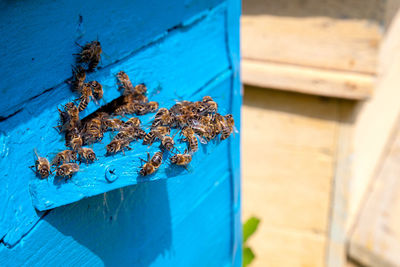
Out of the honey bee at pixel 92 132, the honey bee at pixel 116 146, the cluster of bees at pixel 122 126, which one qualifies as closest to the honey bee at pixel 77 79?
the cluster of bees at pixel 122 126

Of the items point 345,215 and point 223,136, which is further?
point 345,215

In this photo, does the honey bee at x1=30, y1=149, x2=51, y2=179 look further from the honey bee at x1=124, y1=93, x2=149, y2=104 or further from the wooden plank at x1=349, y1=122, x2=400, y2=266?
the wooden plank at x1=349, y1=122, x2=400, y2=266

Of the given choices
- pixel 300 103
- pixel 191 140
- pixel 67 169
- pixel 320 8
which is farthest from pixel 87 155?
pixel 300 103

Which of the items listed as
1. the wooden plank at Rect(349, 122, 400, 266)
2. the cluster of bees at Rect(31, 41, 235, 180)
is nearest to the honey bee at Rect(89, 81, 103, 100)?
the cluster of bees at Rect(31, 41, 235, 180)

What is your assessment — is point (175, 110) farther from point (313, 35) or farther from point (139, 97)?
point (313, 35)

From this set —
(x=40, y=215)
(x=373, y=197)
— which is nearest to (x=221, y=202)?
(x=40, y=215)

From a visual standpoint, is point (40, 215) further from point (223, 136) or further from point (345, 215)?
point (345, 215)
